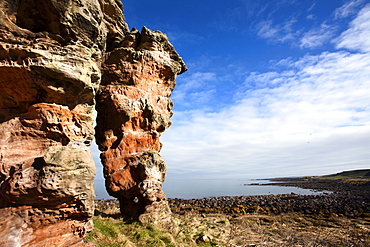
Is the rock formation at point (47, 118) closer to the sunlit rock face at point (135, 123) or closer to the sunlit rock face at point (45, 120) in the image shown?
the sunlit rock face at point (45, 120)

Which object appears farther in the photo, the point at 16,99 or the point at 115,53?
the point at 115,53

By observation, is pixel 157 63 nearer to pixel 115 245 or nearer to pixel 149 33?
pixel 149 33

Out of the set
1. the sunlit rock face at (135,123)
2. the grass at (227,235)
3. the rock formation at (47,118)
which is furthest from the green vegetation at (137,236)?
the rock formation at (47,118)

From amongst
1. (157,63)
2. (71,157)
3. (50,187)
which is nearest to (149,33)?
(157,63)

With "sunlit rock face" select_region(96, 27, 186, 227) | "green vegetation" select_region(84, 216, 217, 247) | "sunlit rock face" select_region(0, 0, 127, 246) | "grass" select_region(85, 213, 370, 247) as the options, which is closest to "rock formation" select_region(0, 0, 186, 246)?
"sunlit rock face" select_region(0, 0, 127, 246)

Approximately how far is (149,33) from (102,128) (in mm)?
6374

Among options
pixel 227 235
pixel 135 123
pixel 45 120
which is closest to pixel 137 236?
pixel 227 235

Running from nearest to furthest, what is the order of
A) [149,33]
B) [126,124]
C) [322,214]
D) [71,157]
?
[71,157], [126,124], [149,33], [322,214]

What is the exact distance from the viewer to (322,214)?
19.2 meters

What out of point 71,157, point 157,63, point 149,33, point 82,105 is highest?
point 149,33

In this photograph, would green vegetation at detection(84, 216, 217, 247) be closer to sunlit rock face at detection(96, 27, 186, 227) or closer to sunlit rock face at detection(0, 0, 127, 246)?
sunlit rock face at detection(96, 27, 186, 227)

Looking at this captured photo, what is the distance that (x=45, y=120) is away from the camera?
746 centimetres

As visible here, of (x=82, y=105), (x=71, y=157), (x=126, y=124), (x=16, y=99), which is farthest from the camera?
(x=126, y=124)

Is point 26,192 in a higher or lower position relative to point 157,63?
lower
